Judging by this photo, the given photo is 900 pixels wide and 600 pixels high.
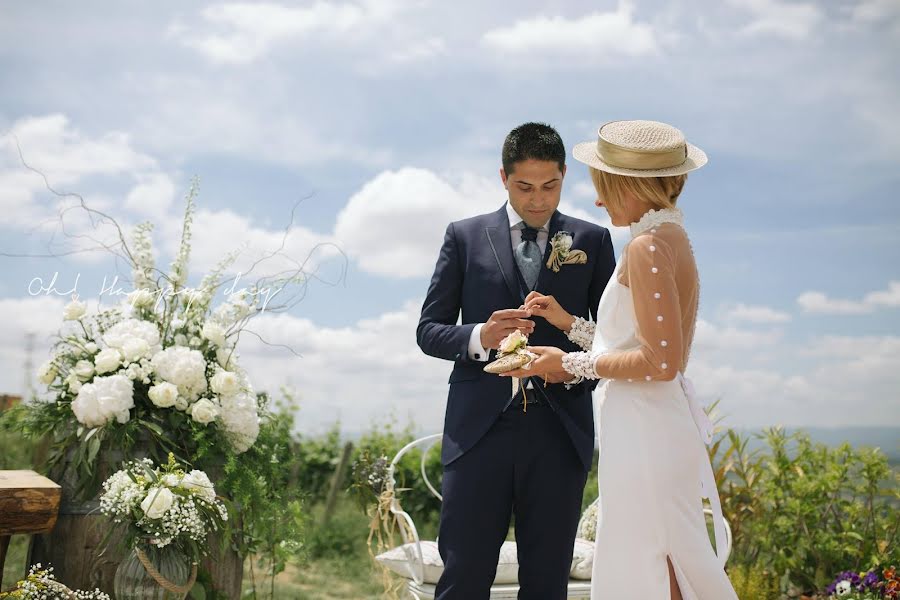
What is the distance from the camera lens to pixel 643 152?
9.40 feet

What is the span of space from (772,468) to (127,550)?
507cm

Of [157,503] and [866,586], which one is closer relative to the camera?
[157,503]

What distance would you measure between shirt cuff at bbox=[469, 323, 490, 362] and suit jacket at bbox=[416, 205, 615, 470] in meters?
0.02

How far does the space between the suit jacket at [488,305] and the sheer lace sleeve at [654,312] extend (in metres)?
0.81

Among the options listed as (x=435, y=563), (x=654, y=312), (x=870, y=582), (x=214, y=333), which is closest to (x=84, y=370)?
(x=214, y=333)

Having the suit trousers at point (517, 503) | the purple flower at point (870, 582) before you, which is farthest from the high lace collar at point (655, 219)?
the purple flower at point (870, 582)

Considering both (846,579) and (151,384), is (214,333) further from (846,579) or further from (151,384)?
(846,579)

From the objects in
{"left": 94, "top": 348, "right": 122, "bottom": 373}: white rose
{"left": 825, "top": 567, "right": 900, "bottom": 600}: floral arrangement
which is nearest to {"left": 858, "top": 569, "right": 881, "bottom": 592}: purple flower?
{"left": 825, "top": 567, "right": 900, "bottom": 600}: floral arrangement

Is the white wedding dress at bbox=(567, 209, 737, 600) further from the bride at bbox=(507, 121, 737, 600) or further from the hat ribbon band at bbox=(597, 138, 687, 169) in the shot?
the hat ribbon band at bbox=(597, 138, 687, 169)

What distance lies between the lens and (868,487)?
262 inches

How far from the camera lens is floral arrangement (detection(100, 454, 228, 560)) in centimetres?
397

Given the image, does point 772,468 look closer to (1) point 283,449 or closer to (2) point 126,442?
(1) point 283,449

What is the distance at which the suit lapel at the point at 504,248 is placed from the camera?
361 cm

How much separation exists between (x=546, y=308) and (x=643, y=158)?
767 mm
